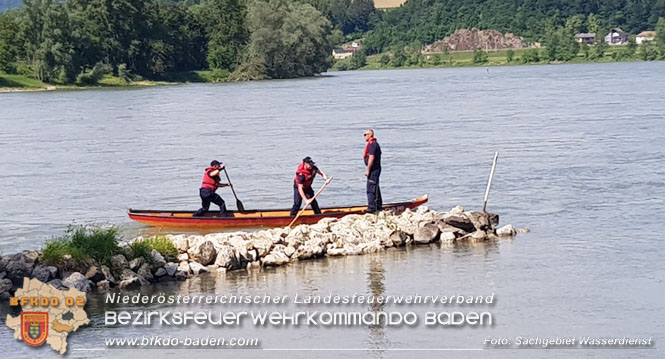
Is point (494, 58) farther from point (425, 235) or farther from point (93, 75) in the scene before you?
point (425, 235)

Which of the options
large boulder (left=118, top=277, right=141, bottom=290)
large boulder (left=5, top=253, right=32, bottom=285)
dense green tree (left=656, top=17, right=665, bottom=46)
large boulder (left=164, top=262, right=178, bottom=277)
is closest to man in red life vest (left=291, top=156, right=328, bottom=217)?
large boulder (left=164, top=262, right=178, bottom=277)

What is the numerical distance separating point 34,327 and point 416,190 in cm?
1524

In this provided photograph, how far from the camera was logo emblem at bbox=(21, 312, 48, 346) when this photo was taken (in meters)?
16.5

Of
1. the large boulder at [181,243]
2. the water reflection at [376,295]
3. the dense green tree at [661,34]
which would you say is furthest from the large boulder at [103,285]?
the dense green tree at [661,34]

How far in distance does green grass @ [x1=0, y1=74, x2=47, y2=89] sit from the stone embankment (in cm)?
Result: 9076

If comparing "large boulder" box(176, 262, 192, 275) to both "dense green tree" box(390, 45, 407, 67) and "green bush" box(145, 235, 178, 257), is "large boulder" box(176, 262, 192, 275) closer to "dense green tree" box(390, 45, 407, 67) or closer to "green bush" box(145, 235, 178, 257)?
"green bush" box(145, 235, 178, 257)

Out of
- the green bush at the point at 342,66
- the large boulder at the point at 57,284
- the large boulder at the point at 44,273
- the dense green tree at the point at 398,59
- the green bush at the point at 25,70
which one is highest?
the large boulder at the point at 44,273

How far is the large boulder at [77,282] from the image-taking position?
18.7 metres

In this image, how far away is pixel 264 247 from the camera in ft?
69.7

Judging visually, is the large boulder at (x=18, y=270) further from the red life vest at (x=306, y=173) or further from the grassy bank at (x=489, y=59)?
the grassy bank at (x=489, y=59)

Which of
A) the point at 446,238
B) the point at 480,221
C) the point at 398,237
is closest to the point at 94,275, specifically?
the point at 398,237

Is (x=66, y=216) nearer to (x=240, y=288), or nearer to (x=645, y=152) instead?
(x=240, y=288)

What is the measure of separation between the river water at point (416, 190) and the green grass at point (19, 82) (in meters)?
38.0

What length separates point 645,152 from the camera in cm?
3800
